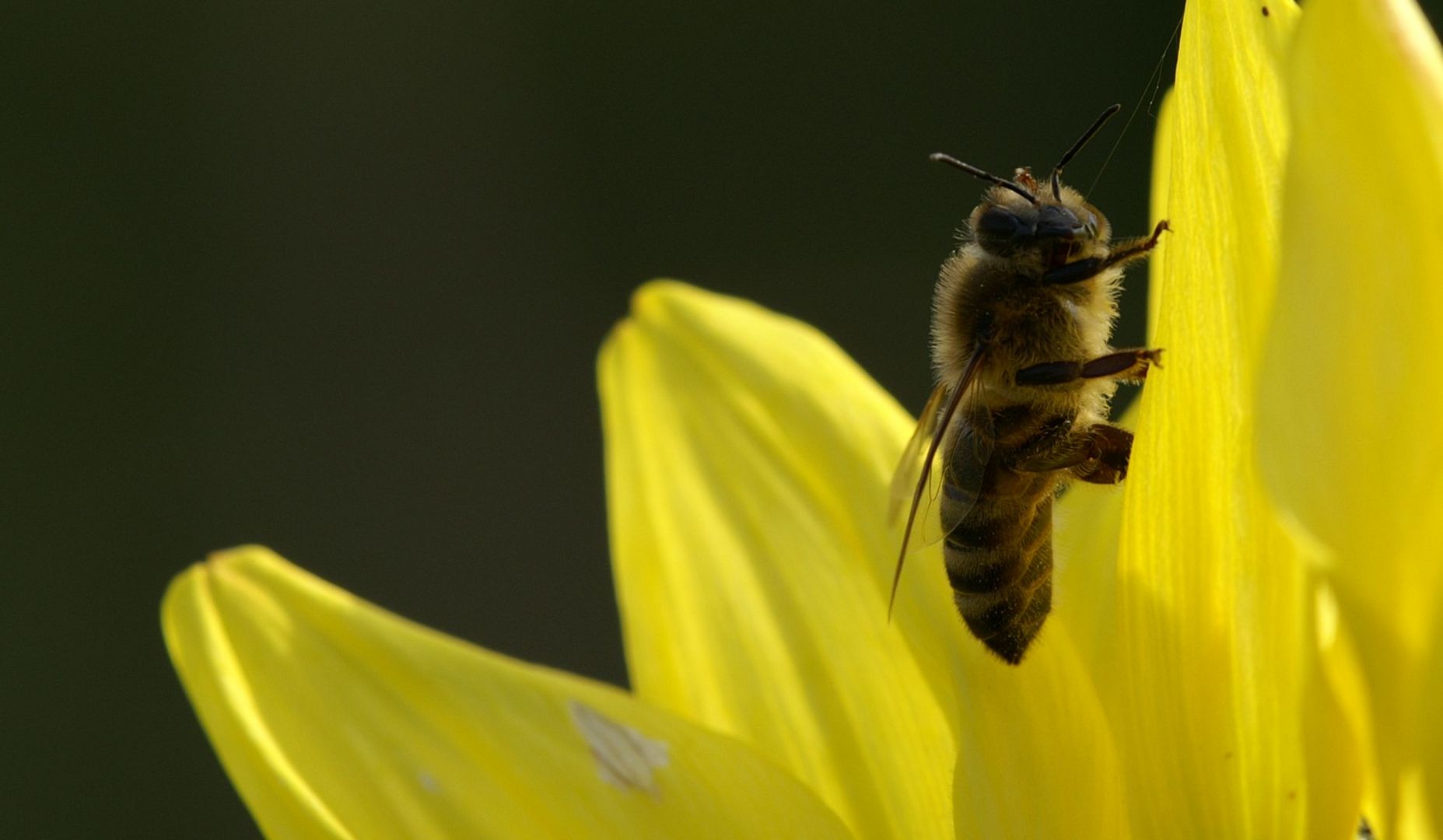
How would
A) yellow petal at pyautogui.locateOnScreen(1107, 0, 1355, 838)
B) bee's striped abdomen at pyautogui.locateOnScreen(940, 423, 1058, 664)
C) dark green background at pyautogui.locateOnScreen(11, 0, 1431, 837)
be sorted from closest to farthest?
yellow petal at pyautogui.locateOnScreen(1107, 0, 1355, 838) → bee's striped abdomen at pyautogui.locateOnScreen(940, 423, 1058, 664) → dark green background at pyautogui.locateOnScreen(11, 0, 1431, 837)

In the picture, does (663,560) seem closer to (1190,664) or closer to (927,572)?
(927,572)

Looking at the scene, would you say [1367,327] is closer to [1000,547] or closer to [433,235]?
[1000,547]

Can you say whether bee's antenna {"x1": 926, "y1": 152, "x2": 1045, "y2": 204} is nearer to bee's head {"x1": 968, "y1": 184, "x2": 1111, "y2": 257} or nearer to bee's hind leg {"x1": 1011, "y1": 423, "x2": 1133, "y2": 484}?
bee's head {"x1": 968, "y1": 184, "x2": 1111, "y2": 257}

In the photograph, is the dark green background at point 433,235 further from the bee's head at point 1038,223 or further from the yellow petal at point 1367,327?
the yellow petal at point 1367,327

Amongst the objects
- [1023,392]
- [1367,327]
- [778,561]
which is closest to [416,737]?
[778,561]

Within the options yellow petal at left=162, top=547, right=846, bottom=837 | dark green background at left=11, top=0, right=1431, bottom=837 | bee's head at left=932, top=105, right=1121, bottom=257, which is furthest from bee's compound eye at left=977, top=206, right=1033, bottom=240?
dark green background at left=11, top=0, right=1431, bottom=837

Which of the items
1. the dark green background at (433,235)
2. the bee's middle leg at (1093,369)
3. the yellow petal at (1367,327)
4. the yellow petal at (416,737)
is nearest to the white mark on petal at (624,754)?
the yellow petal at (416,737)
